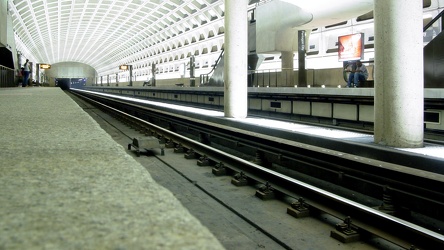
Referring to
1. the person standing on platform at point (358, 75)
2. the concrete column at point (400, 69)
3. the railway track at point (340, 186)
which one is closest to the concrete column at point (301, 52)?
the person standing on platform at point (358, 75)

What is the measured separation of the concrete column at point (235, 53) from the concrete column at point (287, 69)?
561 cm

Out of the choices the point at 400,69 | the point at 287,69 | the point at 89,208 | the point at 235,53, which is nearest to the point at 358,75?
the point at 287,69

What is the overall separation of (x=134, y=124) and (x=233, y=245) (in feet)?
39.9

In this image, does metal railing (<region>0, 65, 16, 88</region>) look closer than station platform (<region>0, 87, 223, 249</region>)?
No

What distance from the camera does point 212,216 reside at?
5.21 metres

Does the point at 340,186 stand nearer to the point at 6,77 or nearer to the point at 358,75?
the point at 358,75

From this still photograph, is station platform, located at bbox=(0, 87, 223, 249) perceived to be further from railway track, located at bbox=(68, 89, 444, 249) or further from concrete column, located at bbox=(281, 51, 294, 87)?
concrete column, located at bbox=(281, 51, 294, 87)

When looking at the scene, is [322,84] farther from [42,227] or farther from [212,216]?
[42,227]

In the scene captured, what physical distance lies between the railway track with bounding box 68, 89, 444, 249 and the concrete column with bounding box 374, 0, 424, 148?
117 centimetres

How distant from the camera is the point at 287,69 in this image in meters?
18.6

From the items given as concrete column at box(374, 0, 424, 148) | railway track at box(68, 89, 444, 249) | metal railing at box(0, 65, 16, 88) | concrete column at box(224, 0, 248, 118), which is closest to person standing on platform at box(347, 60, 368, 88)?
concrete column at box(224, 0, 248, 118)

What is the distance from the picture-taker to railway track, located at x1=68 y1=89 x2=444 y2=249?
430 cm

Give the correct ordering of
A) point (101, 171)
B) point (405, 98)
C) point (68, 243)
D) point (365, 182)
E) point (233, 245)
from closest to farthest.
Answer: point (68, 243) < point (101, 171) < point (233, 245) < point (365, 182) < point (405, 98)

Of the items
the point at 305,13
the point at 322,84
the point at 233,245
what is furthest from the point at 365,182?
the point at 322,84
